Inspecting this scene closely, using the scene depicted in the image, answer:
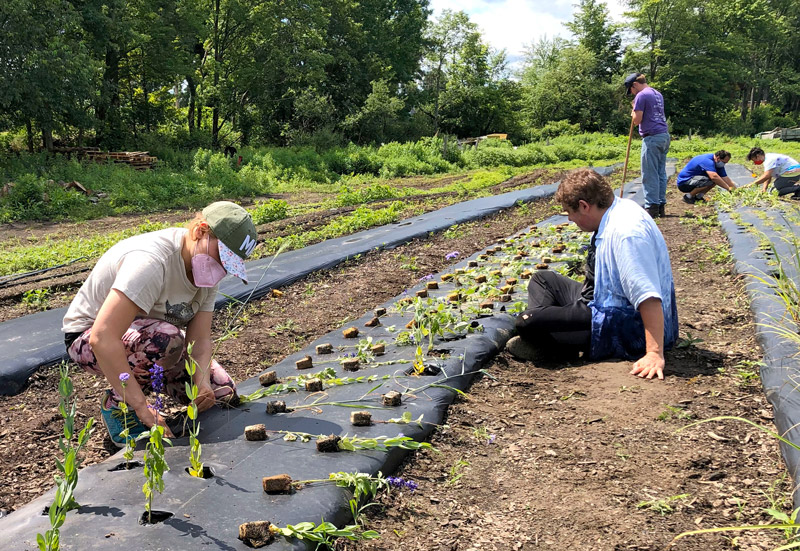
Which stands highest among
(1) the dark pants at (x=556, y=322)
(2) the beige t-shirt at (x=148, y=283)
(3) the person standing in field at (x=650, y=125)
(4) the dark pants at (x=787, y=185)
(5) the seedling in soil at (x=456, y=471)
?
(3) the person standing in field at (x=650, y=125)

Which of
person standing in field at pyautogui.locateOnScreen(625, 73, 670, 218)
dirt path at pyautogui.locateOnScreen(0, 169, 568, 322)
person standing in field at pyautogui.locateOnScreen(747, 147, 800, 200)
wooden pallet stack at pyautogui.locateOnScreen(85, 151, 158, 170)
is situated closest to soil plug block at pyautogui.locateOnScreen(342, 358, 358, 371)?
dirt path at pyautogui.locateOnScreen(0, 169, 568, 322)

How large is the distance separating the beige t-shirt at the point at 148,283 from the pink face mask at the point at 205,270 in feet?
0.22

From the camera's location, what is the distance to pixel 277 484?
1789mm

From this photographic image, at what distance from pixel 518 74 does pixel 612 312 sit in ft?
168

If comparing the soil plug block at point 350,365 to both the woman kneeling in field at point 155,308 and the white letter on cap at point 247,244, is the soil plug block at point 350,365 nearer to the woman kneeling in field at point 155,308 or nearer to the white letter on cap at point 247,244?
the woman kneeling in field at point 155,308

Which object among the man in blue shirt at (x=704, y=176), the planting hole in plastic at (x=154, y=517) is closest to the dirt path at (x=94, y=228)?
the planting hole in plastic at (x=154, y=517)

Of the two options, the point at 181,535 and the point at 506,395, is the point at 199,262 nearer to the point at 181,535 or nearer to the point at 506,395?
the point at 181,535

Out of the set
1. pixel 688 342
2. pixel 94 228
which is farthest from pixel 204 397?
pixel 94 228

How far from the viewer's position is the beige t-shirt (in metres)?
2.09

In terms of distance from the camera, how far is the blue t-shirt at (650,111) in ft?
22.4

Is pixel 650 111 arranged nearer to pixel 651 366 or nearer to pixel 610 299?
pixel 610 299

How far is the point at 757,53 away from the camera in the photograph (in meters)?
41.6

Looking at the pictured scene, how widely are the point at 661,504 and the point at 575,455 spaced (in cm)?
41

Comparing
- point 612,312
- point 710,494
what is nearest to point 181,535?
point 710,494
